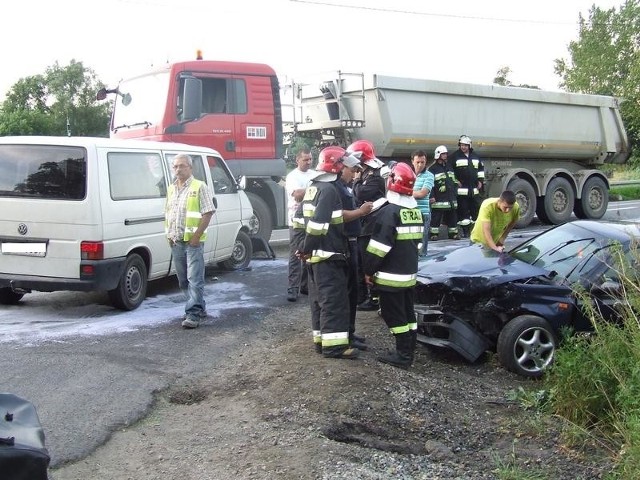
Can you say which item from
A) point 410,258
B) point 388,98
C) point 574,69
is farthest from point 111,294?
point 574,69

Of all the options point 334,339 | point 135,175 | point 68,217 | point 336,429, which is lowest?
point 336,429

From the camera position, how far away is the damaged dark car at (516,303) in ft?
18.1

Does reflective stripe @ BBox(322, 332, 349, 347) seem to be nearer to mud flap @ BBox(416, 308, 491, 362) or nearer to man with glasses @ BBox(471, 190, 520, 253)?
mud flap @ BBox(416, 308, 491, 362)

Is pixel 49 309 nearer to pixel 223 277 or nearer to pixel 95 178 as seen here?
pixel 95 178

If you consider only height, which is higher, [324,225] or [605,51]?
[605,51]

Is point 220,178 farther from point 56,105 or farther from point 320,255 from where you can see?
point 56,105

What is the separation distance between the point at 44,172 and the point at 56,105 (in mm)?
31940

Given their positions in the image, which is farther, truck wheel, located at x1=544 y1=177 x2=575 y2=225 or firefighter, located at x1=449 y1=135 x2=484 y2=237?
truck wheel, located at x1=544 y1=177 x2=575 y2=225

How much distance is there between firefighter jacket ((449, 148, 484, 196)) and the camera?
38.2 ft

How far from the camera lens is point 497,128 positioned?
13.8m

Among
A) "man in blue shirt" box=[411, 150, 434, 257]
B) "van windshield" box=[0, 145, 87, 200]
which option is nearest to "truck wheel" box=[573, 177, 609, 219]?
"man in blue shirt" box=[411, 150, 434, 257]

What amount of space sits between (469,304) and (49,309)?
450 cm

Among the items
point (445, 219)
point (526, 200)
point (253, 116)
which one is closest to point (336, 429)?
point (253, 116)

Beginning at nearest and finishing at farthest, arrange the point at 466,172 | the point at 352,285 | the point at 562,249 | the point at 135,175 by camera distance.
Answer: the point at 352,285 → the point at 562,249 → the point at 135,175 → the point at 466,172
